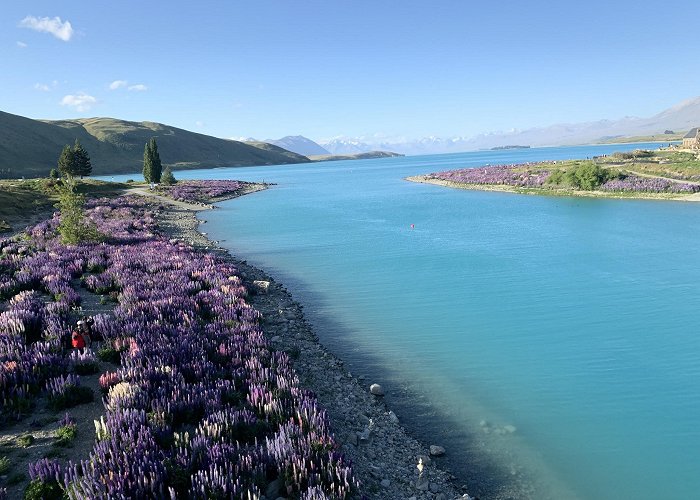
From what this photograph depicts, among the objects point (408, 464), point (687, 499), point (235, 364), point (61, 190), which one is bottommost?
point (687, 499)

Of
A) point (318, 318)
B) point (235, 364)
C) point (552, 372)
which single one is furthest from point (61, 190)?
point (552, 372)

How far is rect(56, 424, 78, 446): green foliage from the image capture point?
7.52 meters

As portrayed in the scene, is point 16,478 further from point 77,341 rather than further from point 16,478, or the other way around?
point 77,341

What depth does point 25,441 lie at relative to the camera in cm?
749

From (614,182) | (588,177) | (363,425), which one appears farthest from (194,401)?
(588,177)

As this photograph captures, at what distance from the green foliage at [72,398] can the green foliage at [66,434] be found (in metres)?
0.94

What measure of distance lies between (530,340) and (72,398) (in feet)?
48.0

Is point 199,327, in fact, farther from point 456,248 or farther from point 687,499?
point 456,248

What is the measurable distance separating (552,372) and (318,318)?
31.3ft

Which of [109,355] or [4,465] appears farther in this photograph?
[109,355]

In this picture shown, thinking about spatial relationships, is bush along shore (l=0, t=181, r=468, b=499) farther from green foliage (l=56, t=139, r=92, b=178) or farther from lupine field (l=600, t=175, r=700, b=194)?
green foliage (l=56, t=139, r=92, b=178)

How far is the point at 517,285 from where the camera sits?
76.8 ft

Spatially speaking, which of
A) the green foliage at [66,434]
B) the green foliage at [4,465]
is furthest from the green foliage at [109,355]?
the green foliage at [4,465]

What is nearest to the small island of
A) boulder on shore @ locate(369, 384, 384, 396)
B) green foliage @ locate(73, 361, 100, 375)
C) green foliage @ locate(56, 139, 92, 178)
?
boulder on shore @ locate(369, 384, 384, 396)
